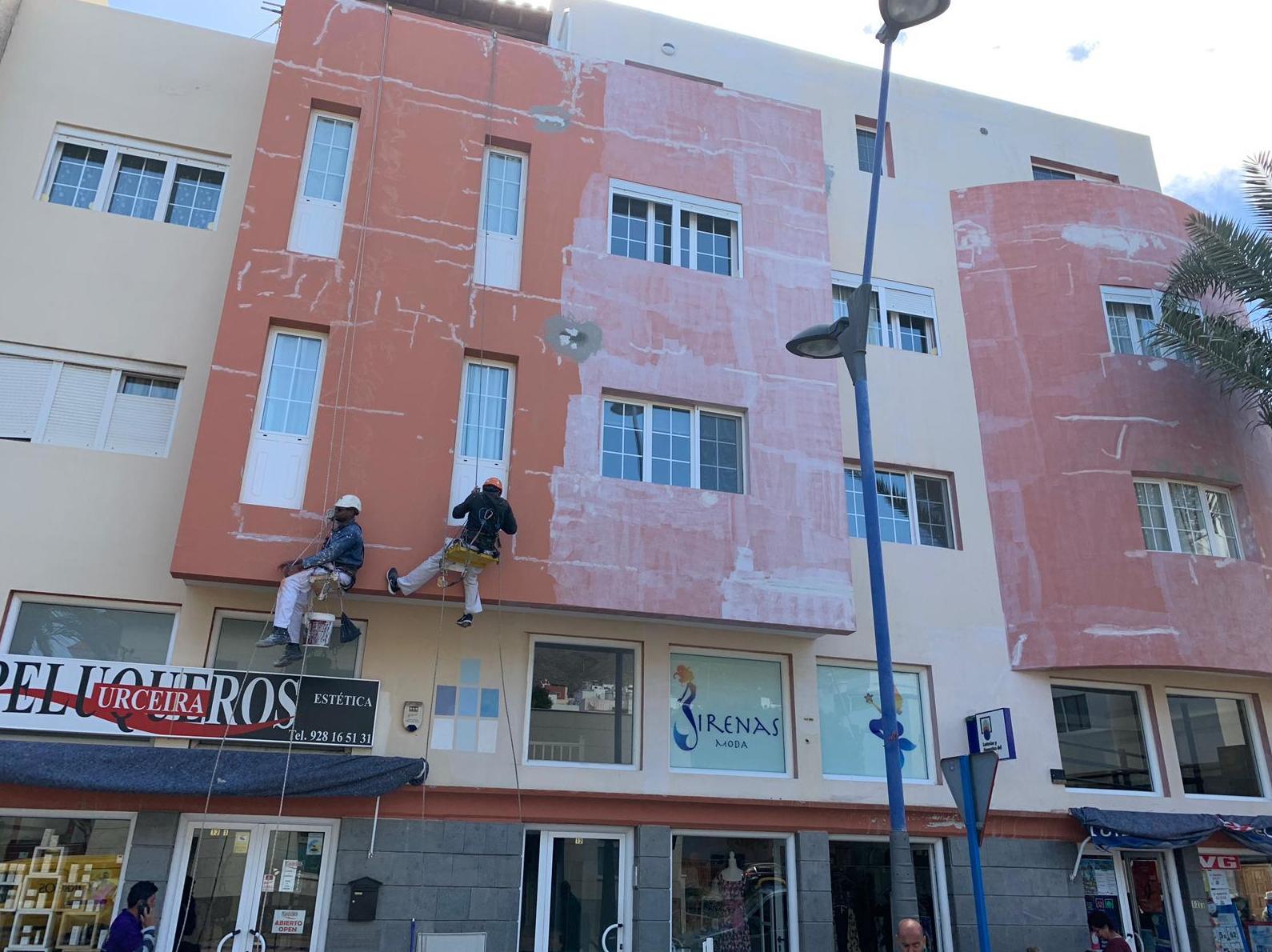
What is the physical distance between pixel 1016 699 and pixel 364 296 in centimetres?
1074

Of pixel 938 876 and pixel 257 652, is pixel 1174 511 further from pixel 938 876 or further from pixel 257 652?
pixel 257 652

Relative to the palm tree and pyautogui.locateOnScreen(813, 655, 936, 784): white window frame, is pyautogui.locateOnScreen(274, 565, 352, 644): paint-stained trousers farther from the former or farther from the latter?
the palm tree

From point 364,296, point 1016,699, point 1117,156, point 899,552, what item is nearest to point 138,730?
point 364,296

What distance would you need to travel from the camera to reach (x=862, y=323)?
10.0 meters

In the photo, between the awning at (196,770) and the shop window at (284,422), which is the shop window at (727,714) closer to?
the awning at (196,770)

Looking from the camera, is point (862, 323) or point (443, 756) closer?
point (862, 323)

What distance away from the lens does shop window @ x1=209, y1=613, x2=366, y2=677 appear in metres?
11.2

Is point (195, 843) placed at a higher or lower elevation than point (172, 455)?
lower

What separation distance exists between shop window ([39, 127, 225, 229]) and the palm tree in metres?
14.7

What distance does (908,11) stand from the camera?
32.1 ft

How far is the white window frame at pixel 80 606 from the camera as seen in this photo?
1066cm

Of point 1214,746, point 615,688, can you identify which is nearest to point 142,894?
point 615,688

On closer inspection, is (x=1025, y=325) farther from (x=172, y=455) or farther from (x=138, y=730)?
(x=138, y=730)

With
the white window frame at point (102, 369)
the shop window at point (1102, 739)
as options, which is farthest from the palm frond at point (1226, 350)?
the white window frame at point (102, 369)
